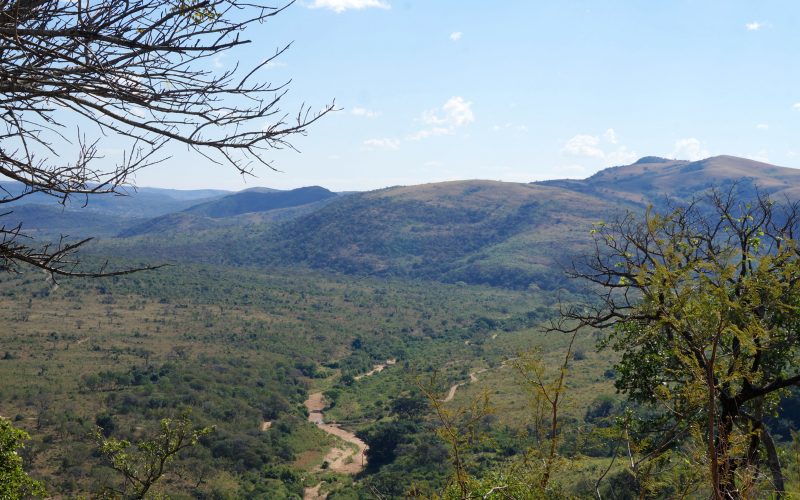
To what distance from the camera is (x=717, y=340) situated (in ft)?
9.26

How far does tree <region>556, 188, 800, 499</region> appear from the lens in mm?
3193

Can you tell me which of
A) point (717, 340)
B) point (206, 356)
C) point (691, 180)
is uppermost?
point (691, 180)

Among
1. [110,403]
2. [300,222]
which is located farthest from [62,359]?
[300,222]

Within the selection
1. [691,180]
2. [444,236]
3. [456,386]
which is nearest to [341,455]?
[456,386]

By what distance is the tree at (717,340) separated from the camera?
3193mm

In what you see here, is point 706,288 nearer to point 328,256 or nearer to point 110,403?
point 110,403

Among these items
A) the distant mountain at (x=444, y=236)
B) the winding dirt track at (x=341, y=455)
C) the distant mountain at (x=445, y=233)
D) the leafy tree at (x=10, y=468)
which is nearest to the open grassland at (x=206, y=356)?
the winding dirt track at (x=341, y=455)

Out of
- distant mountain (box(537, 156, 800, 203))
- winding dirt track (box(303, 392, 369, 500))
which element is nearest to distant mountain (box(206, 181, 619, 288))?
distant mountain (box(537, 156, 800, 203))

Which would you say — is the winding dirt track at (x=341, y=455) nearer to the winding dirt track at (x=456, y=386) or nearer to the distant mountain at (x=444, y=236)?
the winding dirt track at (x=456, y=386)

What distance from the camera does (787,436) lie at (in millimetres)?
26422

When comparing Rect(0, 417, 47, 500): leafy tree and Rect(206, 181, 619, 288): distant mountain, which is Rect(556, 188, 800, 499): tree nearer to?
Rect(0, 417, 47, 500): leafy tree

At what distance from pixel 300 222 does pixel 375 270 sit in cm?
4045

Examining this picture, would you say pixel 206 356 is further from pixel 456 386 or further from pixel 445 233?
pixel 445 233

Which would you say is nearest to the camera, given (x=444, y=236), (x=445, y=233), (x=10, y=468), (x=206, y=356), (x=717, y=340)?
(x=717, y=340)
